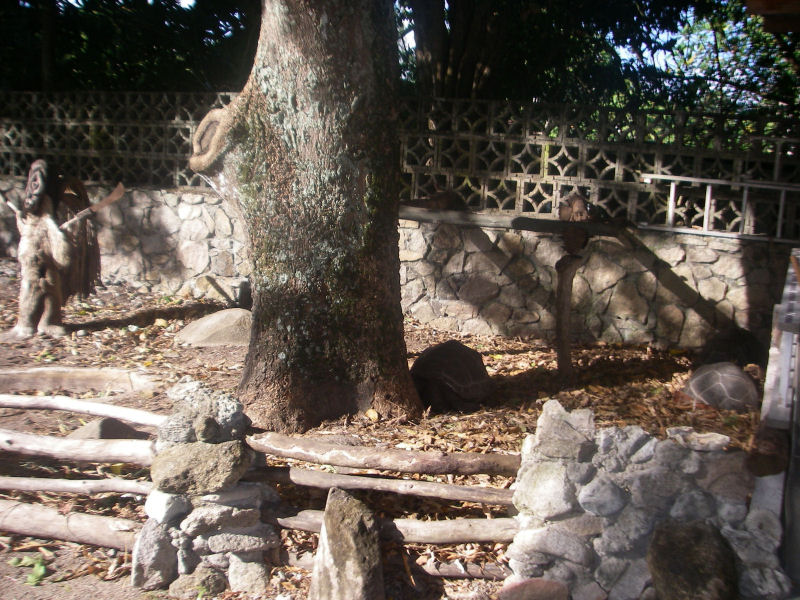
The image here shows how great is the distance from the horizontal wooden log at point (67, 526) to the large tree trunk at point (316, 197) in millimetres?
1228

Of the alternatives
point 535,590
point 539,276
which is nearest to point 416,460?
point 535,590

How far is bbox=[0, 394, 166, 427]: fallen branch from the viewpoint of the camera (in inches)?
171

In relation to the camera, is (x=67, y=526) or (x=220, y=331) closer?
(x=67, y=526)

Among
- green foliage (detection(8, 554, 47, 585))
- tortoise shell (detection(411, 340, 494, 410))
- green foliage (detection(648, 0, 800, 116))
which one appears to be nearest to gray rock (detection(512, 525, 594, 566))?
tortoise shell (detection(411, 340, 494, 410))

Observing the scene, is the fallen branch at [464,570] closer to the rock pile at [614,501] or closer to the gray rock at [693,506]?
the rock pile at [614,501]

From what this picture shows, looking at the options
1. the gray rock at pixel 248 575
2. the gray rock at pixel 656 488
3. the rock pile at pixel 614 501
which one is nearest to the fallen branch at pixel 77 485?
the gray rock at pixel 248 575

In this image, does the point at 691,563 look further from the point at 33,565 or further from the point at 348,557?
the point at 33,565

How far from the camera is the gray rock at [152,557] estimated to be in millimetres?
3590

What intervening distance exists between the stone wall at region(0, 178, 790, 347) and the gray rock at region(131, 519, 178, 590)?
11.3 ft

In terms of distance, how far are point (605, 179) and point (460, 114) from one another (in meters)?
1.66

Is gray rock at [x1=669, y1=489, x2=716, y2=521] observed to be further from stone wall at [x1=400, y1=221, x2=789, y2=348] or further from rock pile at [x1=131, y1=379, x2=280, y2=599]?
stone wall at [x1=400, y1=221, x2=789, y2=348]

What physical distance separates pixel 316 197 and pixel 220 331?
115 inches

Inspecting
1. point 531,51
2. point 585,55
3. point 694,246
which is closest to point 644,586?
point 694,246

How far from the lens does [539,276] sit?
752cm
